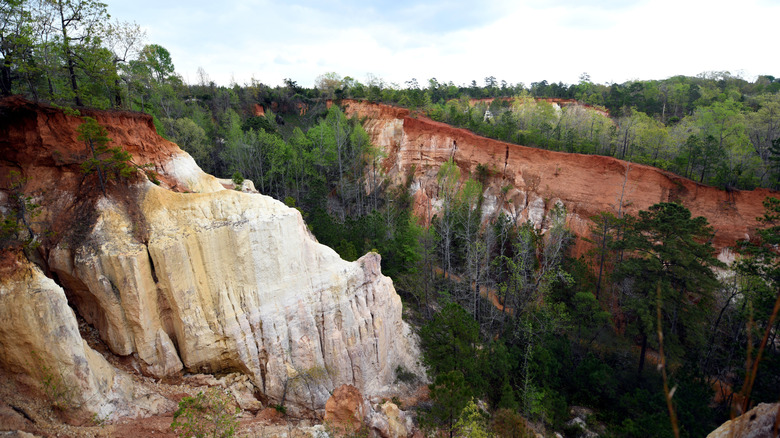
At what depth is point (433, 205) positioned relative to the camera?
39031 millimetres

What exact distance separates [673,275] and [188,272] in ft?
78.0

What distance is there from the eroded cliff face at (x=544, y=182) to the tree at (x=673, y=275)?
9.58 metres

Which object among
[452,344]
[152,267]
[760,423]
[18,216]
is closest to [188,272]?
[152,267]

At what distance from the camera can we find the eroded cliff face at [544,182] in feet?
92.7

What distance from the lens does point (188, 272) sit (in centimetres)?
1447

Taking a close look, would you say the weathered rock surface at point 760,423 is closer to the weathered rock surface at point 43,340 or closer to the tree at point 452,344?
the tree at point 452,344

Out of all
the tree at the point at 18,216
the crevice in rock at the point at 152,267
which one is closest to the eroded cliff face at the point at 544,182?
the crevice in rock at the point at 152,267

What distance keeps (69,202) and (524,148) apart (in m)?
33.8

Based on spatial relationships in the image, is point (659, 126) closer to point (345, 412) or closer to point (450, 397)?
point (450, 397)

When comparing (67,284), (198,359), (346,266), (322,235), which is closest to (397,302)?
(346,266)

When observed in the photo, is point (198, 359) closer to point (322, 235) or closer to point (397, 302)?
point (397, 302)

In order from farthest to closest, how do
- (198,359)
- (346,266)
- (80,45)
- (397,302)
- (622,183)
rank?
(622,183) → (397,302) → (346,266) → (80,45) → (198,359)

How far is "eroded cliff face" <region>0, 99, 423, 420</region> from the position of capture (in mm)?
13305

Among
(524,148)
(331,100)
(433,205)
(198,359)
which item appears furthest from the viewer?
(331,100)
